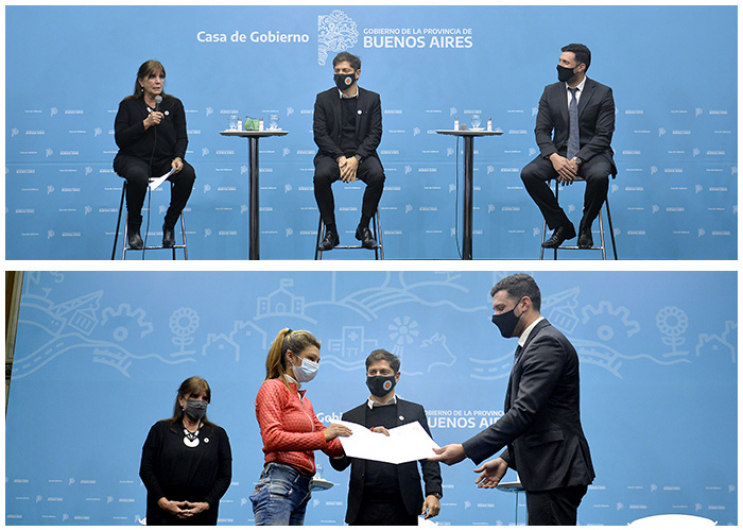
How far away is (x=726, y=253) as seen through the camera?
713cm

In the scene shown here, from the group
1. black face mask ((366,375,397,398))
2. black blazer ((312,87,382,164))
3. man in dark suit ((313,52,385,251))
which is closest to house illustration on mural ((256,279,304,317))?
man in dark suit ((313,52,385,251))

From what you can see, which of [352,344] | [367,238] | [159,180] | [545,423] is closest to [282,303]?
[352,344]

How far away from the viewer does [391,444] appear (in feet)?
13.2

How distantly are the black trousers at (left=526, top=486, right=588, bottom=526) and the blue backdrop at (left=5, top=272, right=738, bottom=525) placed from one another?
7.02 ft

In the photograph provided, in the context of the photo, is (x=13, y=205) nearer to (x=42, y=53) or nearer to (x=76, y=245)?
(x=76, y=245)

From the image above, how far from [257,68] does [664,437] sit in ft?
12.9

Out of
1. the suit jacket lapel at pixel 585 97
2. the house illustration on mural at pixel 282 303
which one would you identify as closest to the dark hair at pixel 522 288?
the suit jacket lapel at pixel 585 97

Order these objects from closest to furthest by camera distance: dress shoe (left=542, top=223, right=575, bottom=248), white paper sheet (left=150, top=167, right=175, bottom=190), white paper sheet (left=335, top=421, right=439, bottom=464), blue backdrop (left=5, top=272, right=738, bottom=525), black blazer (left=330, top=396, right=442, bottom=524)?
white paper sheet (left=335, top=421, right=439, bottom=464)
black blazer (left=330, top=396, right=442, bottom=524)
white paper sheet (left=150, top=167, right=175, bottom=190)
dress shoe (left=542, top=223, right=575, bottom=248)
blue backdrop (left=5, top=272, right=738, bottom=525)

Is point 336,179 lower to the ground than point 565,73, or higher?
lower

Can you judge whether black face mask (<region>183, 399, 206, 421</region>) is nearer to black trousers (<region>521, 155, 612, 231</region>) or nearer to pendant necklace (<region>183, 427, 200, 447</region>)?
pendant necklace (<region>183, 427, 200, 447</region>)

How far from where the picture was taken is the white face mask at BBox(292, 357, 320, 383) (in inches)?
159

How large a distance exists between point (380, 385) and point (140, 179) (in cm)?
208

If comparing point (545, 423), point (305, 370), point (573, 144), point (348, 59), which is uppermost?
point (348, 59)

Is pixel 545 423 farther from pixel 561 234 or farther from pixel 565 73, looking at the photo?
pixel 565 73
